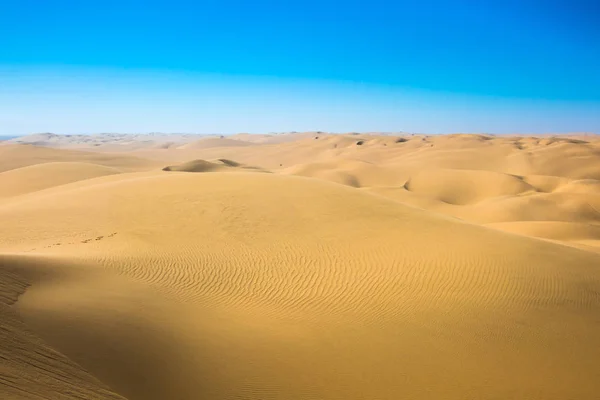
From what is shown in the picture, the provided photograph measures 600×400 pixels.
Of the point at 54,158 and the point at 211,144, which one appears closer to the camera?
the point at 54,158

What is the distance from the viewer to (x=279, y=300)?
32.4 feet

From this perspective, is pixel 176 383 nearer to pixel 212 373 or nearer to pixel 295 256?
pixel 212 373

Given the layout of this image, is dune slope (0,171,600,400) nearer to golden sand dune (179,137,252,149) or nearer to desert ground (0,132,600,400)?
desert ground (0,132,600,400)

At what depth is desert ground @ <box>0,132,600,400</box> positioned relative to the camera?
6.25m

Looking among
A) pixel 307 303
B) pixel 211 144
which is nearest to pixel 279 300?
pixel 307 303

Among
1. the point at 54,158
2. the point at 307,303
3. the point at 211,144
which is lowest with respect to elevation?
the point at 54,158

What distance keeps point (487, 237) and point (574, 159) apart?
49.1 metres

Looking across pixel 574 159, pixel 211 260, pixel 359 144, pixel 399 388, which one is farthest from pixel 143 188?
pixel 359 144

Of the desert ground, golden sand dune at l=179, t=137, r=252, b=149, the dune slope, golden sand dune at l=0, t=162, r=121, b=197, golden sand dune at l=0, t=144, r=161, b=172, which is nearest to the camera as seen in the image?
the desert ground

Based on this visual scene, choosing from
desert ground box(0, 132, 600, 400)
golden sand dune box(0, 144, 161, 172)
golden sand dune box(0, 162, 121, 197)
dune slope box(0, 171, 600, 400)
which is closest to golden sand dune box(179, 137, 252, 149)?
golden sand dune box(0, 144, 161, 172)

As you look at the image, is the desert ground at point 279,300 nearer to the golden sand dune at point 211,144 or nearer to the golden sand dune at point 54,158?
the golden sand dune at point 54,158

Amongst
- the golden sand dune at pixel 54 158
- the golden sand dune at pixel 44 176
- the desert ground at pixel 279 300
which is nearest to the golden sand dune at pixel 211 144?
the golden sand dune at pixel 54 158

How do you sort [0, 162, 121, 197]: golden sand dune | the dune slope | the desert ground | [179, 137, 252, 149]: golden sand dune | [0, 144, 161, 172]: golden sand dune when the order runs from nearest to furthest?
the desert ground < the dune slope < [0, 162, 121, 197]: golden sand dune < [0, 144, 161, 172]: golden sand dune < [179, 137, 252, 149]: golden sand dune

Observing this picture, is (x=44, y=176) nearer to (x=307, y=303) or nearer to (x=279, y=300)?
(x=279, y=300)
